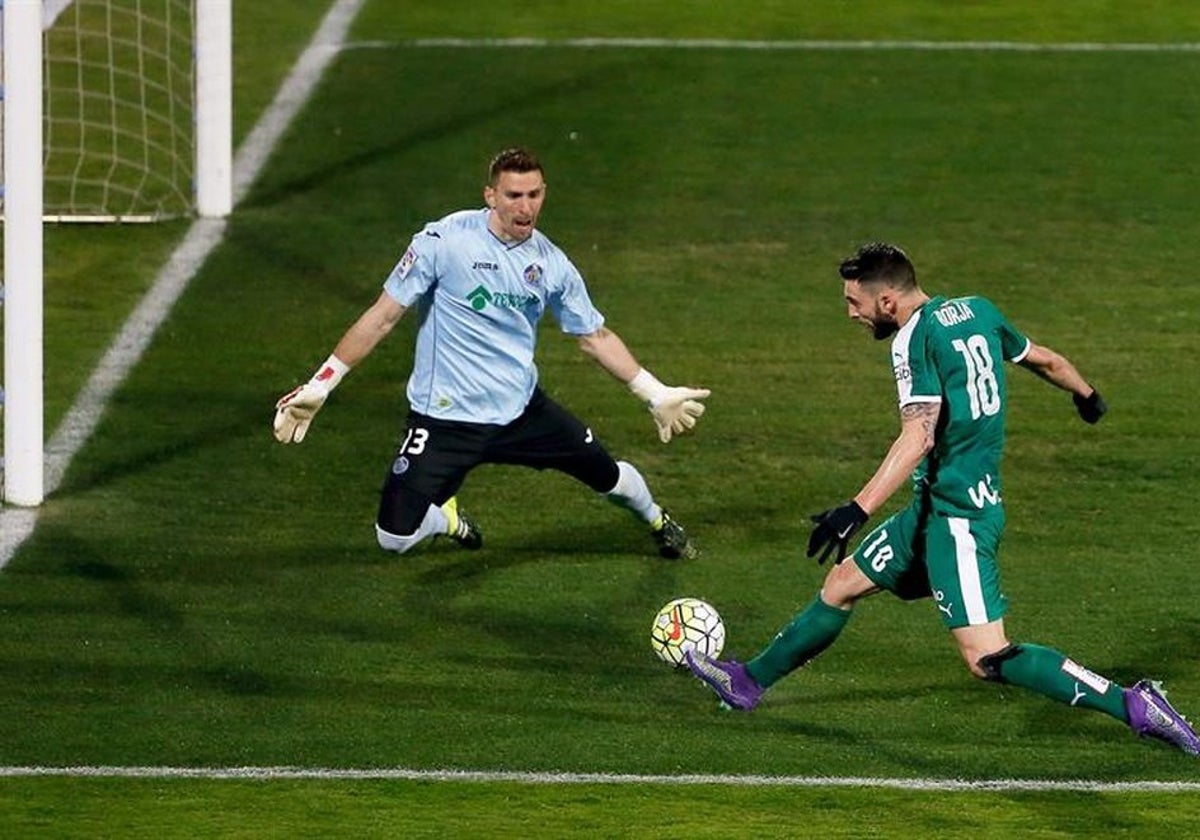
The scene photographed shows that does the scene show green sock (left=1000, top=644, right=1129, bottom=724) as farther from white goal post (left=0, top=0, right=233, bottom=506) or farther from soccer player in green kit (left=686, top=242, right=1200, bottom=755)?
white goal post (left=0, top=0, right=233, bottom=506)

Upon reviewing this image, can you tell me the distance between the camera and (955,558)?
9.82 metres

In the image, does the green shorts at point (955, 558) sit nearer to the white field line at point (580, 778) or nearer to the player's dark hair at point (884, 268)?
the white field line at point (580, 778)

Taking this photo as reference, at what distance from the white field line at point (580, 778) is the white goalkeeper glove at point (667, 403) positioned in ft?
7.60

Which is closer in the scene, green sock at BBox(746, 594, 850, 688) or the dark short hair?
green sock at BBox(746, 594, 850, 688)

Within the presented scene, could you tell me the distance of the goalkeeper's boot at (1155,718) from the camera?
975 cm

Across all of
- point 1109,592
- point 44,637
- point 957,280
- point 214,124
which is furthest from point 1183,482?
point 214,124

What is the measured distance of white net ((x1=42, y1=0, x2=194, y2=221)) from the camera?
1914 cm

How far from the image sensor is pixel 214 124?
59.6ft

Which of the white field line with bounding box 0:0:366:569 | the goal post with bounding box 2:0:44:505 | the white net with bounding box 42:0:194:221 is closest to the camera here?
the goal post with bounding box 2:0:44:505

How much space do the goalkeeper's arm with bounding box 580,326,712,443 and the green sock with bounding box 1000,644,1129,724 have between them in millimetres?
2498

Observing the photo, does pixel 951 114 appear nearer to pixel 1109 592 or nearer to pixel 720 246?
pixel 720 246

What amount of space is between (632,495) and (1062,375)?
2.97m

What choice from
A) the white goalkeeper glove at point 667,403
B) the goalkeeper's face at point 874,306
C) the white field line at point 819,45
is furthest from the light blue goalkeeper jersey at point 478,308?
the white field line at point 819,45

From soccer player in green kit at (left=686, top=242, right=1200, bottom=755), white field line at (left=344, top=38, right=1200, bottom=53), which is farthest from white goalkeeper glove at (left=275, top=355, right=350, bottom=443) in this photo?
white field line at (left=344, top=38, right=1200, bottom=53)
